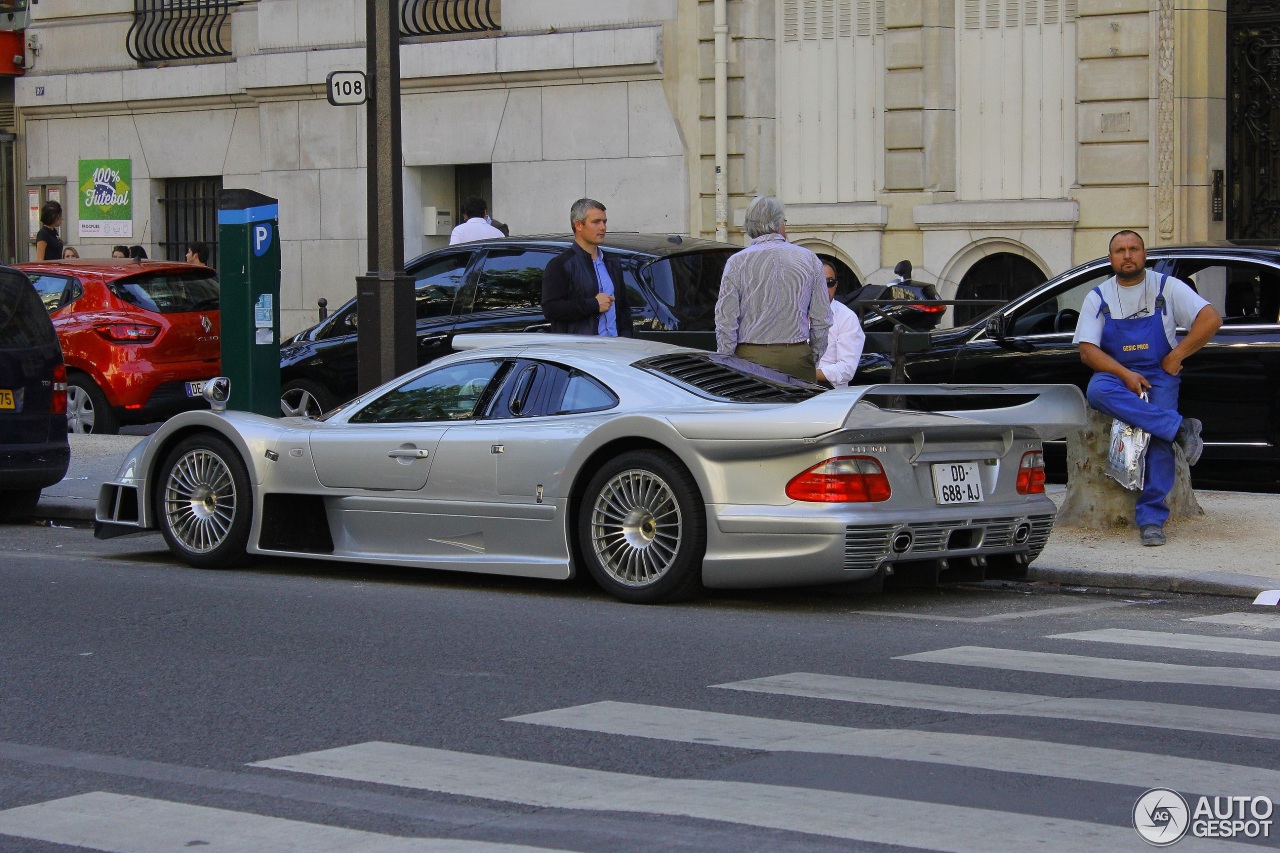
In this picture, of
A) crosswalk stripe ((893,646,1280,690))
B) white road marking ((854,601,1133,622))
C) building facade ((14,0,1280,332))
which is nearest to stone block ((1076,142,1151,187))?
building facade ((14,0,1280,332))

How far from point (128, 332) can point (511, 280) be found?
3871 mm

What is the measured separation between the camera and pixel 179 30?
26953 millimetres

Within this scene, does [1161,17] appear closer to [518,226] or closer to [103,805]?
[518,226]

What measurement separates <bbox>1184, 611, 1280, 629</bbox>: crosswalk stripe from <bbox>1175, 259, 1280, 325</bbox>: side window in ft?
12.3

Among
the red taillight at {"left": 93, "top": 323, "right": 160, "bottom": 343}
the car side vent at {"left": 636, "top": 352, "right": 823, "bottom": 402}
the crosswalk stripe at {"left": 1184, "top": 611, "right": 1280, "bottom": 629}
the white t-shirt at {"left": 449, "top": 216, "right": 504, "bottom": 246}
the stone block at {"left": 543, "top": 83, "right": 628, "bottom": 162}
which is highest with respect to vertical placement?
the stone block at {"left": 543, "top": 83, "right": 628, "bottom": 162}

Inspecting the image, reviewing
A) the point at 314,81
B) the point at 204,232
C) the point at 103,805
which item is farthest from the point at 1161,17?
the point at 103,805

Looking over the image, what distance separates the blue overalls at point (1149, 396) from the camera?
10273mm

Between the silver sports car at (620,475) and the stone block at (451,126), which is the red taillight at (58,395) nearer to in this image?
the silver sports car at (620,475)

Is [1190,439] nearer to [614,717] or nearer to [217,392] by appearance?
[217,392]

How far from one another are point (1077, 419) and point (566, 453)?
2.37 meters

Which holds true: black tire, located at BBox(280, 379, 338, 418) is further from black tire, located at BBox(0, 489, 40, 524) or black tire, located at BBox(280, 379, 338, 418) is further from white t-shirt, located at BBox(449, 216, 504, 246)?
black tire, located at BBox(0, 489, 40, 524)

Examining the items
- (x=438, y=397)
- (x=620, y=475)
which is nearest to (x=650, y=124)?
(x=438, y=397)

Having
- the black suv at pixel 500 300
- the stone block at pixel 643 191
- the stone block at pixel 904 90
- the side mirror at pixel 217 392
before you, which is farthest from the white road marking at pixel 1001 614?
the stone block at pixel 643 191

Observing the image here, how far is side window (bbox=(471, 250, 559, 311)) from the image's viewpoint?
558 inches
